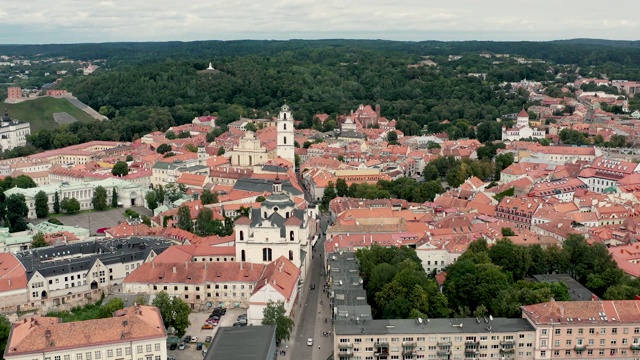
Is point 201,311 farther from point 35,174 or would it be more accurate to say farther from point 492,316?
point 35,174

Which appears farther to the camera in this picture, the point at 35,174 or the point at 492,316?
the point at 35,174

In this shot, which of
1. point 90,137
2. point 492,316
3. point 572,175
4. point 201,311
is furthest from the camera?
point 90,137

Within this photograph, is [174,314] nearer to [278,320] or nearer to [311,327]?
[278,320]

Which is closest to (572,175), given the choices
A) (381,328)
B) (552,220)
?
(552,220)

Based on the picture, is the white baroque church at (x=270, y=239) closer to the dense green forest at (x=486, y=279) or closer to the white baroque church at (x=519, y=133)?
the dense green forest at (x=486, y=279)

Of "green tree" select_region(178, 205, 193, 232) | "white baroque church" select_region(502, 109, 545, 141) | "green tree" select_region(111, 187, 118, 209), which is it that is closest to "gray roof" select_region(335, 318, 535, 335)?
"green tree" select_region(178, 205, 193, 232)

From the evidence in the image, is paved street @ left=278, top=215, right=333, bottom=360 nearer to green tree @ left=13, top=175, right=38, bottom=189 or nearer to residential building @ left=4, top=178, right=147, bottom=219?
residential building @ left=4, top=178, right=147, bottom=219
